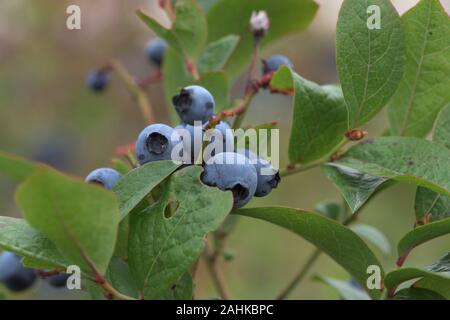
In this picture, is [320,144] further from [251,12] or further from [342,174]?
[251,12]

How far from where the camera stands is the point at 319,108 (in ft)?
3.28

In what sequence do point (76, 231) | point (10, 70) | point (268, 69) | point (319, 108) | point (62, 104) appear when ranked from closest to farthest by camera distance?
point (76, 231) < point (319, 108) < point (268, 69) < point (10, 70) < point (62, 104)

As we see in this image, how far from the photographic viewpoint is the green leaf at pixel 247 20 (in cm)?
131

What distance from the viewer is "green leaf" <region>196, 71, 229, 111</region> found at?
1134mm

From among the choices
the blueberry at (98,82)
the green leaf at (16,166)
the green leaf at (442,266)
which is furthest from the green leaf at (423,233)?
the blueberry at (98,82)

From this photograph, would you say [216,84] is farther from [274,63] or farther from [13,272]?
[13,272]

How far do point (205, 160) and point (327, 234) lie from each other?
0.19m

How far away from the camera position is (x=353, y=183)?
3.08 ft

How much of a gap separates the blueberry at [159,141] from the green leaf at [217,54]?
14.7 inches

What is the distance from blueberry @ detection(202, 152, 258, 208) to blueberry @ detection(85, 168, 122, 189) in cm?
13

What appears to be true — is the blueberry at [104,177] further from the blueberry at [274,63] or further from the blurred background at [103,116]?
the blurred background at [103,116]

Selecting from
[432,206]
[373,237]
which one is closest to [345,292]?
[373,237]

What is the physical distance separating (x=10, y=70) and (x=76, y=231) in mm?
2922

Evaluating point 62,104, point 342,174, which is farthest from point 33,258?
point 62,104
